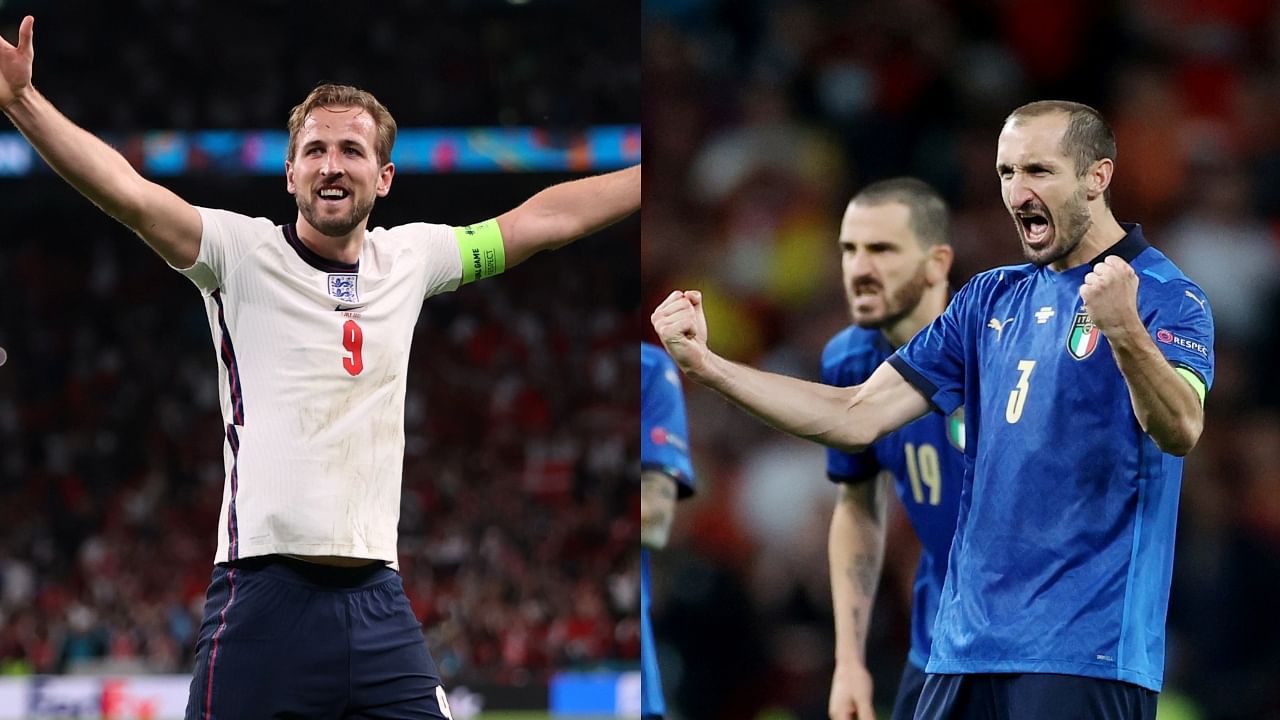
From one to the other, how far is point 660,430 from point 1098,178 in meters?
1.85

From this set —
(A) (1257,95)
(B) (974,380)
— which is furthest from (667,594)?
(B) (974,380)

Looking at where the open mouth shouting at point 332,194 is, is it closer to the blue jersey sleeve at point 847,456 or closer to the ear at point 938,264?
the blue jersey sleeve at point 847,456

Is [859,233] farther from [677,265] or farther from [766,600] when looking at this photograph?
[677,265]

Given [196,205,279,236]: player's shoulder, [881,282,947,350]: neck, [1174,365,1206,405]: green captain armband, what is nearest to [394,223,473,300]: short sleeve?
[196,205,279,236]: player's shoulder

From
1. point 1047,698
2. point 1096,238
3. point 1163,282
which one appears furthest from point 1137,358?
point 1047,698

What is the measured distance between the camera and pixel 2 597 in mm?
16578

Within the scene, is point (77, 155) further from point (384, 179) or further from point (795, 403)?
point (795, 403)

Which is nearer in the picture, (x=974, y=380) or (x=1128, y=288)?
(x=1128, y=288)

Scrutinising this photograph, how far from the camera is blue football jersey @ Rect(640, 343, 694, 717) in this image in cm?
440

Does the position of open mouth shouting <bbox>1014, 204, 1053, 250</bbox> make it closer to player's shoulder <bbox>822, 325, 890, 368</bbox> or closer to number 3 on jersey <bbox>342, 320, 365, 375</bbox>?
player's shoulder <bbox>822, 325, 890, 368</bbox>

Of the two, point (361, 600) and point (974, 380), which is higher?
point (974, 380)

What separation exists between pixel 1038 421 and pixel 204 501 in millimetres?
16317

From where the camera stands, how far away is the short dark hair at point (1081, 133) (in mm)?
3006

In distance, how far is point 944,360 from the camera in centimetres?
324
